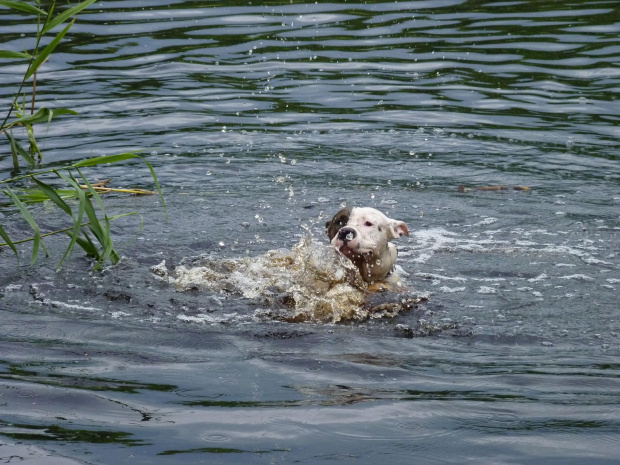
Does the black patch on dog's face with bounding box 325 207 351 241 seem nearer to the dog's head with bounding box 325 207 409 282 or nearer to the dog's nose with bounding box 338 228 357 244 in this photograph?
the dog's head with bounding box 325 207 409 282

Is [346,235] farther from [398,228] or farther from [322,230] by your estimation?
[322,230]

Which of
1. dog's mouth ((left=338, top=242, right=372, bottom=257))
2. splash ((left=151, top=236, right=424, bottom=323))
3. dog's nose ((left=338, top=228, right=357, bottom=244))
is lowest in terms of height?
splash ((left=151, top=236, right=424, bottom=323))

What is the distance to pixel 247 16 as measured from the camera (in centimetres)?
1587

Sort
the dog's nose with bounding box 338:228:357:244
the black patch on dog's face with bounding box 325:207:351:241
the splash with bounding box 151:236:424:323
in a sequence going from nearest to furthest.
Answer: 1. the splash with bounding box 151:236:424:323
2. the dog's nose with bounding box 338:228:357:244
3. the black patch on dog's face with bounding box 325:207:351:241

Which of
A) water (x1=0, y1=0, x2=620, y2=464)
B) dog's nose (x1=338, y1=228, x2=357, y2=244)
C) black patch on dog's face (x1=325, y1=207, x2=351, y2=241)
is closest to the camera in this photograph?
water (x1=0, y1=0, x2=620, y2=464)

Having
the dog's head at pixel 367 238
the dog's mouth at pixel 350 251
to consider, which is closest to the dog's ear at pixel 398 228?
the dog's head at pixel 367 238

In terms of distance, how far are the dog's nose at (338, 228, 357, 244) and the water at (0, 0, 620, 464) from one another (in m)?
0.63

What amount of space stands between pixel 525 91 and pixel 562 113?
94 cm

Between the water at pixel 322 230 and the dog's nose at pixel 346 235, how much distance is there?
0.63 metres

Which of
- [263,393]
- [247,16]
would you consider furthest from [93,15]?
[263,393]

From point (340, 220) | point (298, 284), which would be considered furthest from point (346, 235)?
point (298, 284)

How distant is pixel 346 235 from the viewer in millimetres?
6918

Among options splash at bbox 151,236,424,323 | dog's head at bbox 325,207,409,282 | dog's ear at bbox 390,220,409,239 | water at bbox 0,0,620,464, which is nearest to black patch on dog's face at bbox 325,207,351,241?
dog's head at bbox 325,207,409,282

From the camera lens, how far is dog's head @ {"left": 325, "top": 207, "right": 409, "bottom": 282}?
6.94 m
